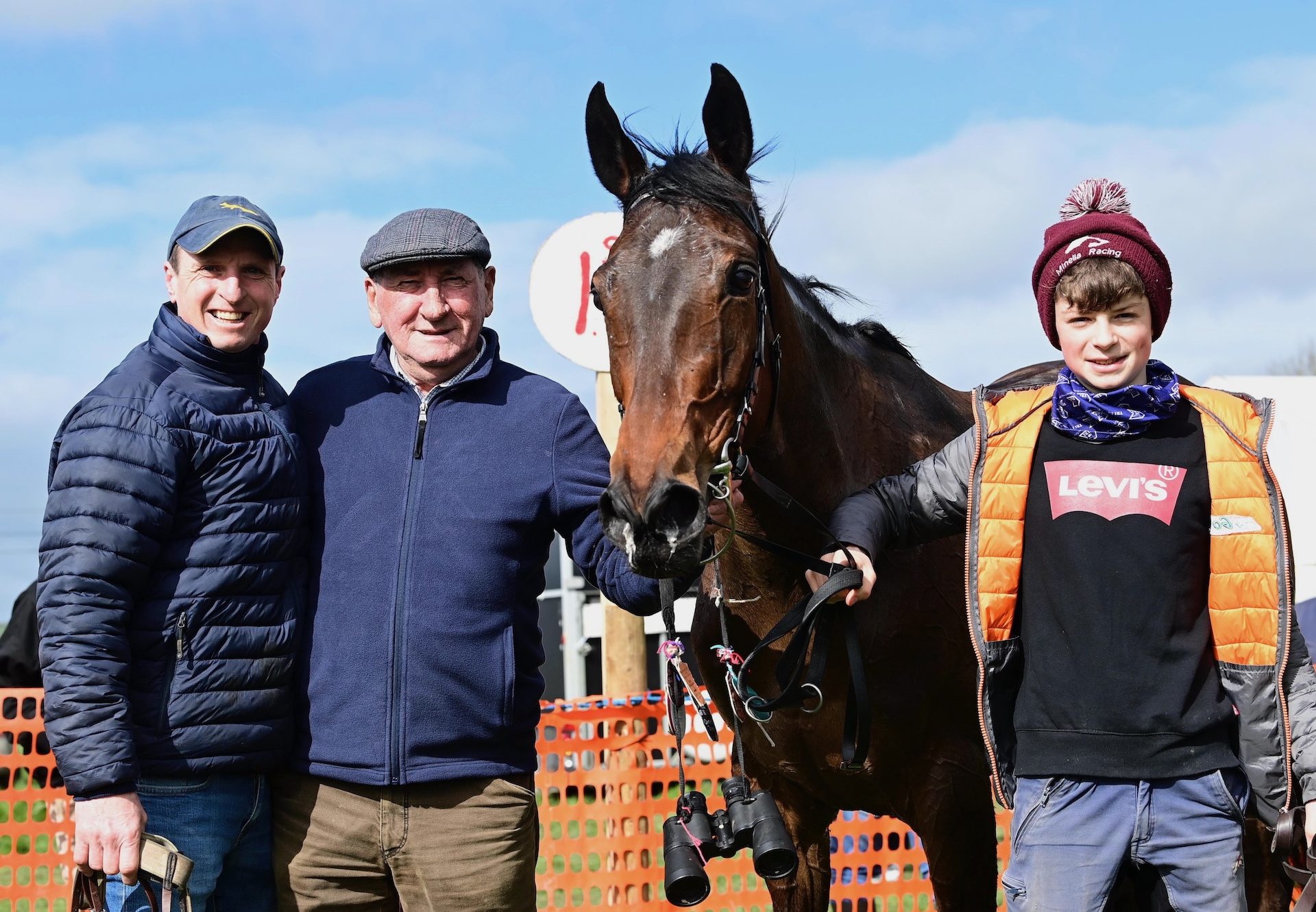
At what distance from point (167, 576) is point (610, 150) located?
150 cm

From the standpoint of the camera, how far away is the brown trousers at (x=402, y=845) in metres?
2.88

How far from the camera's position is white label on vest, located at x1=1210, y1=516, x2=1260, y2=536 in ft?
8.05

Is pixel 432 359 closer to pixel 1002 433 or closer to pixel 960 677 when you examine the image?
pixel 1002 433

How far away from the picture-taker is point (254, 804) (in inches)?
113

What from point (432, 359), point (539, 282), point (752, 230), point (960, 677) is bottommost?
point (960, 677)

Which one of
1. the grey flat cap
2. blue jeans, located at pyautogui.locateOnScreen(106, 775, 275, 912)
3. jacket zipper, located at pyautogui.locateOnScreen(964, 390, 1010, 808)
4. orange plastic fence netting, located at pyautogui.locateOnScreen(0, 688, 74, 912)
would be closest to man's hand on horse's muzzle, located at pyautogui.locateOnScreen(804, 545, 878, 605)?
jacket zipper, located at pyautogui.locateOnScreen(964, 390, 1010, 808)

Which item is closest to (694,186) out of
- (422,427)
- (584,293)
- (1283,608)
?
(422,427)

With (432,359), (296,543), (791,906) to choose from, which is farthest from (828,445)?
(791,906)

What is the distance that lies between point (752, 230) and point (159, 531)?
59.4 inches

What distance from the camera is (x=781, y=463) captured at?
3111mm

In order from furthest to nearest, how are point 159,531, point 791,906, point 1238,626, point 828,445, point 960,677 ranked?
1. point 791,906
2. point 960,677
3. point 828,445
4. point 159,531
5. point 1238,626

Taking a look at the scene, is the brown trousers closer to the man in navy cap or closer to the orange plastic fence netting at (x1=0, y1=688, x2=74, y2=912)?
the man in navy cap

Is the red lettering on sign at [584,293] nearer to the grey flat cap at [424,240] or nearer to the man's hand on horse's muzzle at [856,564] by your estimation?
the grey flat cap at [424,240]

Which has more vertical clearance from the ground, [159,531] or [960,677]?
[159,531]
